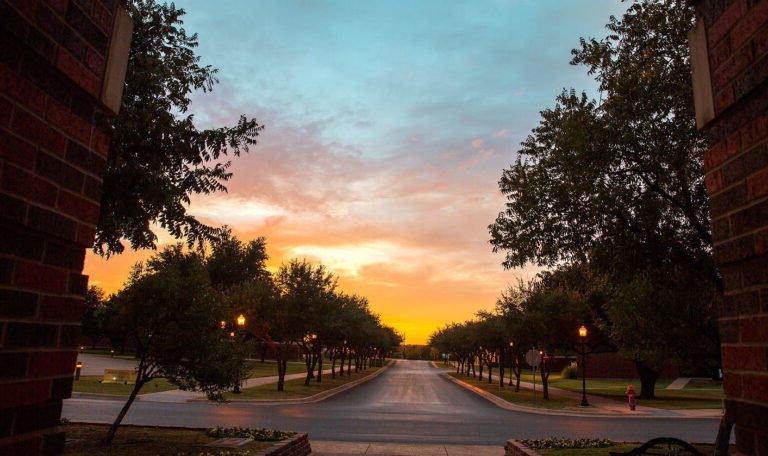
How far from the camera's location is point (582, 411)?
26.3 metres

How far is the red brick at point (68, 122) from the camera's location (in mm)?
2035

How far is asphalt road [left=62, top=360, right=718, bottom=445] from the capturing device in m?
17.0

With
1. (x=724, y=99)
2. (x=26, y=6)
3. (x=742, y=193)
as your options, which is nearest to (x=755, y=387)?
(x=742, y=193)

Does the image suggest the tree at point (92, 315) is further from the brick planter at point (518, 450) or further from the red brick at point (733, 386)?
the red brick at point (733, 386)

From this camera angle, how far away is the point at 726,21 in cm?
234

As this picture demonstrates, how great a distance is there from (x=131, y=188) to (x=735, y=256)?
7785 millimetres

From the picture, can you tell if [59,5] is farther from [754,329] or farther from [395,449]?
[395,449]

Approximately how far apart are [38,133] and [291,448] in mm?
→ 9937

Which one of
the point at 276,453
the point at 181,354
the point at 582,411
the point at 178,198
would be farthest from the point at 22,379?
the point at 582,411

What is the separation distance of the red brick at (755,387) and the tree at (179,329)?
10.9m

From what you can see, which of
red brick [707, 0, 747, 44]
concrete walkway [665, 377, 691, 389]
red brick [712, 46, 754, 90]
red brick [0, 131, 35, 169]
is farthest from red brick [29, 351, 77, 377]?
concrete walkway [665, 377, 691, 389]

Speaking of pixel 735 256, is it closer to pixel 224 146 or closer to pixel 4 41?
pixel 4 41

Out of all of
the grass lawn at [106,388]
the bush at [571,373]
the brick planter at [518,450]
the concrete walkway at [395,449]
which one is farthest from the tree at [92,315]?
the brick planter at [518,450]

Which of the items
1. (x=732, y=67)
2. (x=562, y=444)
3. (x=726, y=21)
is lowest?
(x=562, y=444)
